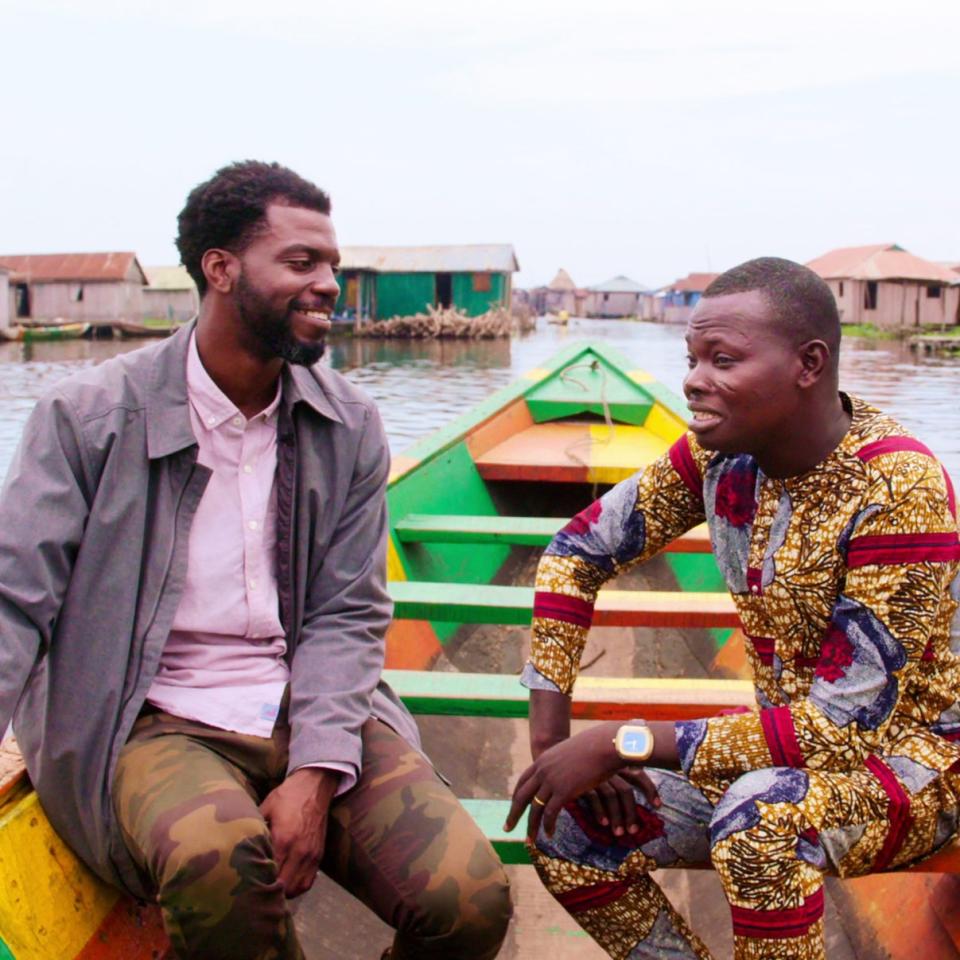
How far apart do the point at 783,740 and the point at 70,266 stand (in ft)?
122

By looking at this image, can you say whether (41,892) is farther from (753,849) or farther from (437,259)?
(437,259)

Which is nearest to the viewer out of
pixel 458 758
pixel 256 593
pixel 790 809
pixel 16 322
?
pixel 790 809

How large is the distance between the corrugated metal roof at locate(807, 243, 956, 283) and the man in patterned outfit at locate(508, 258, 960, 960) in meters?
34.1

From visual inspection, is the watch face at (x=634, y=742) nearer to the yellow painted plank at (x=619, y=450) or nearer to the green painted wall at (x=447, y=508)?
the green painted wall at (x=447, y=508)

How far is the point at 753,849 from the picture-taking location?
1298 millimetres

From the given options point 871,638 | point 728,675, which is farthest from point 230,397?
point 728,675

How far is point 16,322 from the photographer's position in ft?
106

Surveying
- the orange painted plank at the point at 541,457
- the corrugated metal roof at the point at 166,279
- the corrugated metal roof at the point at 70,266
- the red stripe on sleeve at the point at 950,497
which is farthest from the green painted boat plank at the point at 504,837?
the corrugated metal roof at the point at 166,279

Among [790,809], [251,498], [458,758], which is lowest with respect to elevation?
[458,758]

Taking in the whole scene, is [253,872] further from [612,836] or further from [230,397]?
[230,397]

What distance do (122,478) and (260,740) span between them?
464mm

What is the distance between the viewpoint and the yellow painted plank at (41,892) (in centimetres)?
141

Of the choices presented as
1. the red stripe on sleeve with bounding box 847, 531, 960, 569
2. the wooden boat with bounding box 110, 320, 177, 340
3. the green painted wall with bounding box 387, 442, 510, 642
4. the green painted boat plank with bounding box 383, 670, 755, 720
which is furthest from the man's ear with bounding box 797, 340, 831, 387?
the wooden boat with bounding box 110, 320, 177, 340

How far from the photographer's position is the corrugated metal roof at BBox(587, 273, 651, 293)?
221ft
